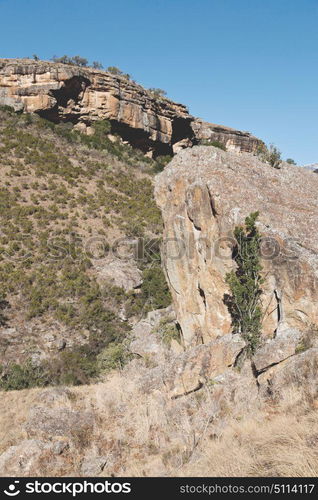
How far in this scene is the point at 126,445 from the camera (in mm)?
5543

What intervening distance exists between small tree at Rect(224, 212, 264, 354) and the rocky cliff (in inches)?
1086

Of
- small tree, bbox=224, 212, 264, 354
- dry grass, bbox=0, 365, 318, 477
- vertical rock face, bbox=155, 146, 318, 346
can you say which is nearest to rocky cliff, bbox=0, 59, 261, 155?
vertical rock face, bbox=155, 146, 318, 346

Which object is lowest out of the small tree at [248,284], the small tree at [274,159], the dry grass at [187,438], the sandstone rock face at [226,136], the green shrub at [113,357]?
the green shrub at [113,357]

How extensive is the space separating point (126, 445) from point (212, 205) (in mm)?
5988

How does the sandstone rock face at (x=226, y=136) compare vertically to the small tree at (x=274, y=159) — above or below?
above

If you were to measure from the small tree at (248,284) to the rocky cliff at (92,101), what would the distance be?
27.6 m

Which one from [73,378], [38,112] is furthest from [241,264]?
[38,112]

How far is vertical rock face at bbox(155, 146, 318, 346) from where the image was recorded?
24.5 feet

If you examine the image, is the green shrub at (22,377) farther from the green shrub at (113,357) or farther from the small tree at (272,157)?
the small tree at (272,157)

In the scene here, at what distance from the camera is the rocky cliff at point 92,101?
97.1 ft

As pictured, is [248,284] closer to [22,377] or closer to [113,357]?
[113,357]

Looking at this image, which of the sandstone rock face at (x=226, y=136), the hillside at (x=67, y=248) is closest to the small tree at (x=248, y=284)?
the hillside at (x=67, y=248)

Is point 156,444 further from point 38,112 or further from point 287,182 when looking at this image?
point 38,112

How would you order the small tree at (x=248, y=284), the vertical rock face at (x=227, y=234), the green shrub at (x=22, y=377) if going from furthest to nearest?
the green shrub at (x=22, y=377) < the small tree at (x=248, y=284) < the vertical rock face at (x=227, y=234)
